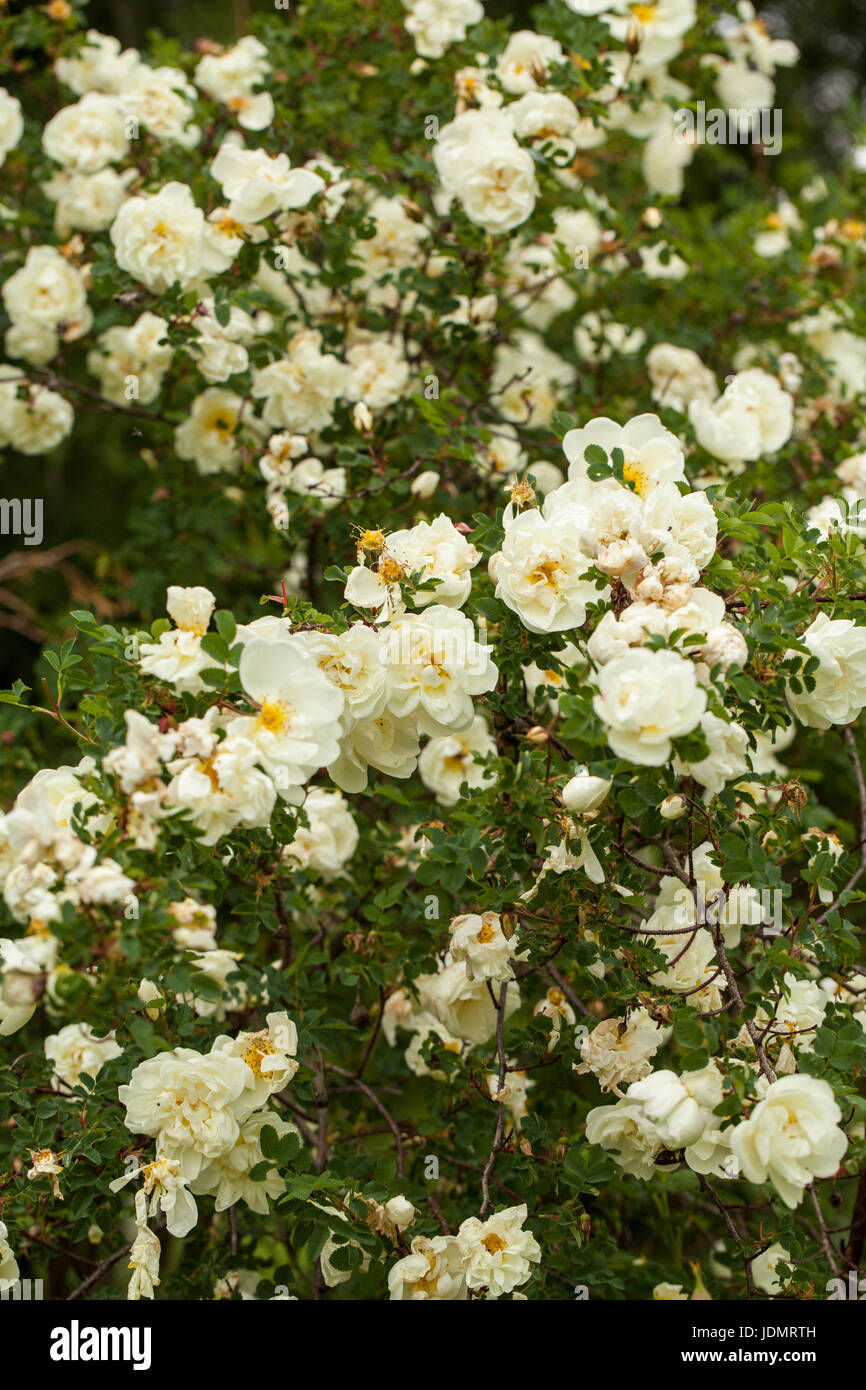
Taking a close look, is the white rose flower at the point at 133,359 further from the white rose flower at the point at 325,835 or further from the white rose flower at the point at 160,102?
the white rose flower at the point at 325,835

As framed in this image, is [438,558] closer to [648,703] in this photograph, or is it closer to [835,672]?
[648,703]

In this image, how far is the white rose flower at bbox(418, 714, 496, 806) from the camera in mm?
2252

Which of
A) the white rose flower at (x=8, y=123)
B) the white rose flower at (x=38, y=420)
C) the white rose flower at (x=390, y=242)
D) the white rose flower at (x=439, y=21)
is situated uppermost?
the white rose flower at (x=439, y=21)

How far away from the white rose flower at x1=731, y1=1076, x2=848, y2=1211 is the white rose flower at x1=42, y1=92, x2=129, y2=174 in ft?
7.70

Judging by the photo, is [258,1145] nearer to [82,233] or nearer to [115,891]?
[115,891]

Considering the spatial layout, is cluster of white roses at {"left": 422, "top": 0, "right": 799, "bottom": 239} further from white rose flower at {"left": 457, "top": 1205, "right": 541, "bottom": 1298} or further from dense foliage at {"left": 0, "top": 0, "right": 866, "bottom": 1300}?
white rose flower at {"left": 457, "top": 1205, "right": 541, "bottom": 1298}

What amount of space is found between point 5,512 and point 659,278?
1.65 meters

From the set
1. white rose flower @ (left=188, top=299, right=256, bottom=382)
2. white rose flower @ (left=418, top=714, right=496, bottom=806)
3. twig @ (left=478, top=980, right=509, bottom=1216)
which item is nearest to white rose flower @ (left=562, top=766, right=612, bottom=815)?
twig @ (left=478, top=980, right=509, bottom=1216)

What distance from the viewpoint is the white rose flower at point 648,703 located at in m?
1.30

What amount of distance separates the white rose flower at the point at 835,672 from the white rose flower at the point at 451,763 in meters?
0.77

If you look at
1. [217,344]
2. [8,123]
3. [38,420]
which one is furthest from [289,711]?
[8,123]

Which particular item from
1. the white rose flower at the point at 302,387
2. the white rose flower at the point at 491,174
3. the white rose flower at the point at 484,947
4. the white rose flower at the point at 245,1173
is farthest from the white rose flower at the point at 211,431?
the white rose flower at the point at 245,1173

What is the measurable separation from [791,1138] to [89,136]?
246cm

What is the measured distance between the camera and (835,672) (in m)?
1.54
